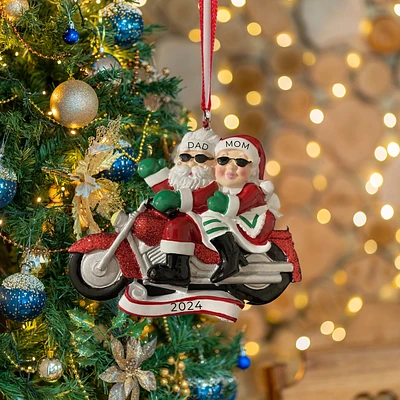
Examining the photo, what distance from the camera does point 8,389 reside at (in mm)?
1104

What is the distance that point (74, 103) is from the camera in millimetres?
1069

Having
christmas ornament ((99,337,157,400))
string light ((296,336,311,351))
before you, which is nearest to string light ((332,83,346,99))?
string light ((296,336,311,351))

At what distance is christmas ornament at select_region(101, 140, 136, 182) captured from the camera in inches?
45.0

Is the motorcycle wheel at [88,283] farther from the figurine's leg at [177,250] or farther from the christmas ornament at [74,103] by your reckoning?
the christmas ornament at [74,103]

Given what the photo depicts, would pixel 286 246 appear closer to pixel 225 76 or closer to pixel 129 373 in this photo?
pixel 129 373

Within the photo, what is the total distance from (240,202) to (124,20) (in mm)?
580

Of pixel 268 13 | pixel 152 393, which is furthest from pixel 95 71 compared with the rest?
pixel 268 13

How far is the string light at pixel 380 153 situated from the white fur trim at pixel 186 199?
124 centimetres

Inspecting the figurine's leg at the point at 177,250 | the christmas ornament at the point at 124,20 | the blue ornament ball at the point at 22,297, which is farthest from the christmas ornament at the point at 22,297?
the christmas ornament at the point at 124,20

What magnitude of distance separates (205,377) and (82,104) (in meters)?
0.58

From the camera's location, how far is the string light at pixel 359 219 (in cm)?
191

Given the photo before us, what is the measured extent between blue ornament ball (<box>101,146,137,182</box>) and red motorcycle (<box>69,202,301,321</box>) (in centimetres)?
30

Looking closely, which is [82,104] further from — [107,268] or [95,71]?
[107,268]

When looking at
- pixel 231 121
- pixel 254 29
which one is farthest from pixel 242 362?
pixel 254 29
